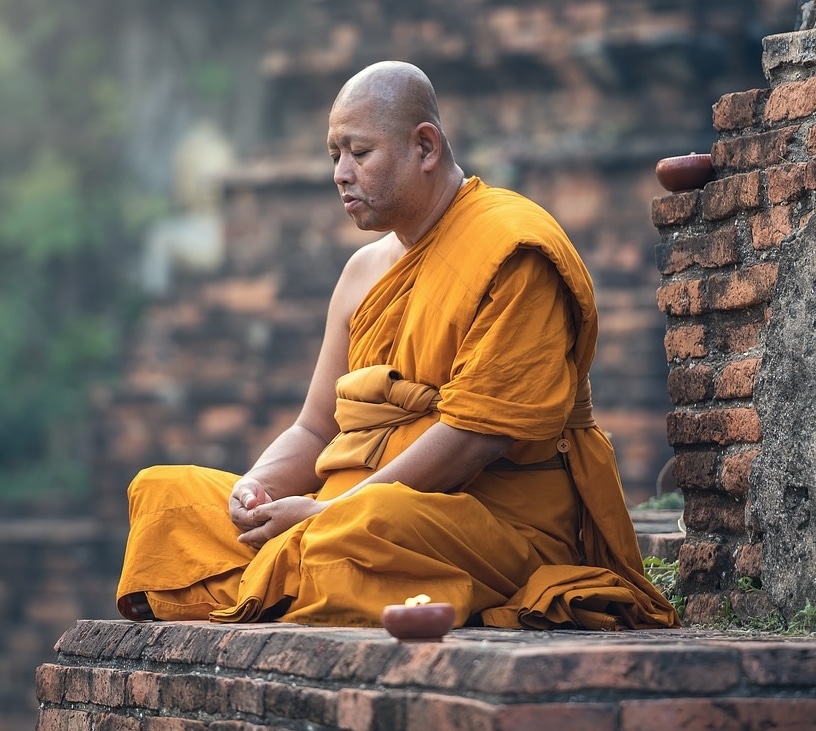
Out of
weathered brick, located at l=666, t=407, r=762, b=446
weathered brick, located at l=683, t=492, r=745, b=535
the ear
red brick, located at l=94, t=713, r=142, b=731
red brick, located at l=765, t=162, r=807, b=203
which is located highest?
the ear

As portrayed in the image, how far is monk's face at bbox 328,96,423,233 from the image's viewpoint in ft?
12.7

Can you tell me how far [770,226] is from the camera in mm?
3906

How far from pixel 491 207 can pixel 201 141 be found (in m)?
12.1

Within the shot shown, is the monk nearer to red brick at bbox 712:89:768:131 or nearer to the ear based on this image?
the ear

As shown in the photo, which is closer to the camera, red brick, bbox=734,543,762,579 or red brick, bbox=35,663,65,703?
red brick, bbox=734,543,762,579

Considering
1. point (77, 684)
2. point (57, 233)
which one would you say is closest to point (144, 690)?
point (77, 684)

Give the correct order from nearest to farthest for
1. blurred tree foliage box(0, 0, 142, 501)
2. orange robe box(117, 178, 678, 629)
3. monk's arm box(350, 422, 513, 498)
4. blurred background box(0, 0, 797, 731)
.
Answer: orange robe box(117, 178, 678, 629) < monk's arm box(350, 422, 513, 498) < blurred background box(0, 0, 797, 731) < blurred tree foliage box(0, 0, 142, 501)

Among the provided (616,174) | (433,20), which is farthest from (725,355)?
(433,20)

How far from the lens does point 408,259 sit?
3984 mm

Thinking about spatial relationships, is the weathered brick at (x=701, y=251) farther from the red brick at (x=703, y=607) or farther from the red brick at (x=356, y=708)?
the red brick at (x=356, y=708)

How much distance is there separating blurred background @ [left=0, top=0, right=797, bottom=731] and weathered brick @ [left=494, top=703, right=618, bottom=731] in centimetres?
566

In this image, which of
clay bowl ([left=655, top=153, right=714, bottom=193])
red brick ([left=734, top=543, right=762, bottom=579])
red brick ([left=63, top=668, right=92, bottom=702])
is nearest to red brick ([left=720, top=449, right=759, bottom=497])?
red brick ([left=734, top=543, right=762, bottom=579])

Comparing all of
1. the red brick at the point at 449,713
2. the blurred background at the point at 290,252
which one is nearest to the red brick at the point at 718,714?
the red brick at the point at 449,713

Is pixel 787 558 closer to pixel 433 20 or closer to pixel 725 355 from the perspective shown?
pixel 725 355
